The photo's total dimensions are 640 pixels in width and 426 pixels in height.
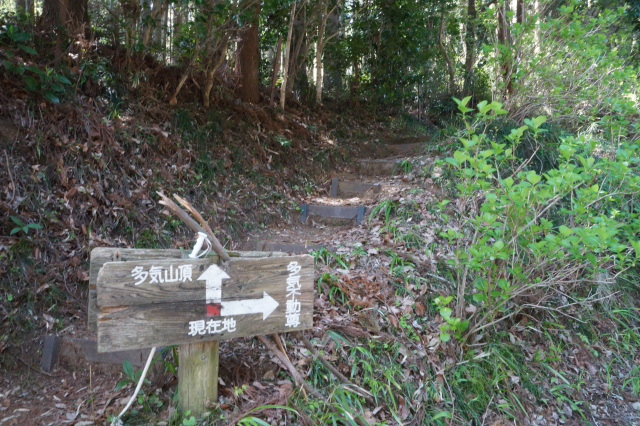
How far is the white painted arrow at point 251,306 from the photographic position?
2.40 meters

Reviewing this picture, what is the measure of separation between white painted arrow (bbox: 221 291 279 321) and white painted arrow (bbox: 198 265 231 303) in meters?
0.06

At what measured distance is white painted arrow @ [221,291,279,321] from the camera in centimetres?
240

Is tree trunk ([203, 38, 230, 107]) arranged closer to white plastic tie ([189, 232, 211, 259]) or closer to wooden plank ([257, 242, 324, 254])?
wooden plank ([257, 242, 324, 254])

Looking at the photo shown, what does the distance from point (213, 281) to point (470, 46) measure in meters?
10.6

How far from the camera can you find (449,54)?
11664mm

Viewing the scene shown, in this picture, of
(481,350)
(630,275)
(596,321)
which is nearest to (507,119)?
(630,275)

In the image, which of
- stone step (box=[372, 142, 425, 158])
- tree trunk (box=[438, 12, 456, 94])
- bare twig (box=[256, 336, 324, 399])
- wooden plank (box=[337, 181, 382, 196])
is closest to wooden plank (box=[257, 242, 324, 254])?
wooden plank (box=[337, 181, 382, 196])

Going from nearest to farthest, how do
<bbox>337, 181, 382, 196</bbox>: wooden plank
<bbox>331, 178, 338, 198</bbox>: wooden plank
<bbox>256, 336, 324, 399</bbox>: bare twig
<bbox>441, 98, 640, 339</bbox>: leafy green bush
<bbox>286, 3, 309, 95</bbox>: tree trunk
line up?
<bbox>256, 336, 324, 399</bbox>: bare twig < <bbox>441, 98, 640, 339</bbox>: leafy green bush < <bbox>337, 181, 382, 196</bbox>: wooden plank < <bbox>331, 178, 338, 198</bbox>: wooden plank < <bbox>286, 3, 309, 95</bbox>: tree trunk

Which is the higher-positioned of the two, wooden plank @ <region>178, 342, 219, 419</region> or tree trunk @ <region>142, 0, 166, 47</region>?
tree trunk @ <region>142, 0, 166, 47</region>

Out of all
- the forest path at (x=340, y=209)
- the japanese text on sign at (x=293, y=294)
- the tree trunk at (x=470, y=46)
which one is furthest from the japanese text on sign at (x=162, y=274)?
the tree trunk at (x=470, y=46)

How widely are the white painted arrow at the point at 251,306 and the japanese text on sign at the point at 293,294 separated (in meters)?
0.09

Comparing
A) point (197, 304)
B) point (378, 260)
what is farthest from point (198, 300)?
point (378, 260)

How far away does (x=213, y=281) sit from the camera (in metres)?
2.34

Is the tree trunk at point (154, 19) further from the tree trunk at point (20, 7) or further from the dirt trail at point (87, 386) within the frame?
the dirt trail at point (87, 386)
